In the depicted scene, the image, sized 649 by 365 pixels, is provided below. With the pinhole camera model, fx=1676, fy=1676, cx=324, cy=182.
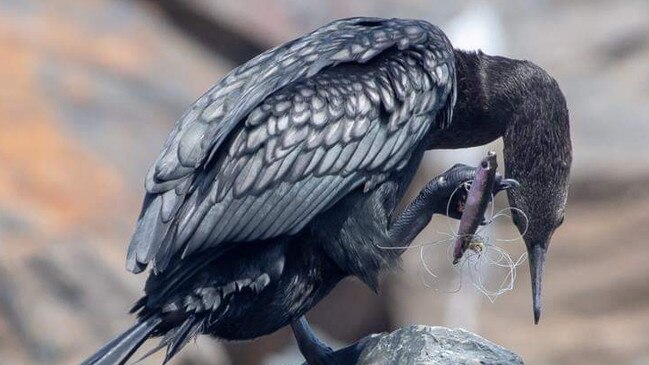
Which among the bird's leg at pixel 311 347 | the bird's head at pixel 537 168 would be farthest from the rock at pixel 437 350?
the bird's head at pixel 537 168

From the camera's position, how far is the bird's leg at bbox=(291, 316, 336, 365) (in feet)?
23.3

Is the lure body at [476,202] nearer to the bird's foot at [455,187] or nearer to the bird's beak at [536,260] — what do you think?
the bird's foot at [455,187]

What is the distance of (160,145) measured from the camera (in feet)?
43.5

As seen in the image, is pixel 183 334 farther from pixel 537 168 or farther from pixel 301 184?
pixel 537 168

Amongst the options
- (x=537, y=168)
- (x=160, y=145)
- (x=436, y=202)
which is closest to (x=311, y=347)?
(x=436, y=202)

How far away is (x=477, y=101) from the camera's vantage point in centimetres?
741

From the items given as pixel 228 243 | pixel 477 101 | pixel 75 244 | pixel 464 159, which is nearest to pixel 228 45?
pixel 464 159

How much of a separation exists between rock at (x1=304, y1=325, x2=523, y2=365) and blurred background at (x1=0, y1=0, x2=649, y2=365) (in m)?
4.75

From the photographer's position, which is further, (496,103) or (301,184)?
(496,103)

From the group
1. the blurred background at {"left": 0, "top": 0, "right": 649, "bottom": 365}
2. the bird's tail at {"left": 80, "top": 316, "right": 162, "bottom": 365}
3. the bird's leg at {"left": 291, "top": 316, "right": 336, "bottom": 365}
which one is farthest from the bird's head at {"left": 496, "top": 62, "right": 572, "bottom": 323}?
the blurred background at {"left": 0, "top": 0, "right": 649, "bottom": 365}

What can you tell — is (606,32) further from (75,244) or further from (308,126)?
(308,126)

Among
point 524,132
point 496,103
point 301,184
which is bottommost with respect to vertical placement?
point 524,132

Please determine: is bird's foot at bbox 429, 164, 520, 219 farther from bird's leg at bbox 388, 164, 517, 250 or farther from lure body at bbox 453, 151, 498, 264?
lure body at bbox 453, 151, 498, 264

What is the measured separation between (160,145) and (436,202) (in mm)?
6565
